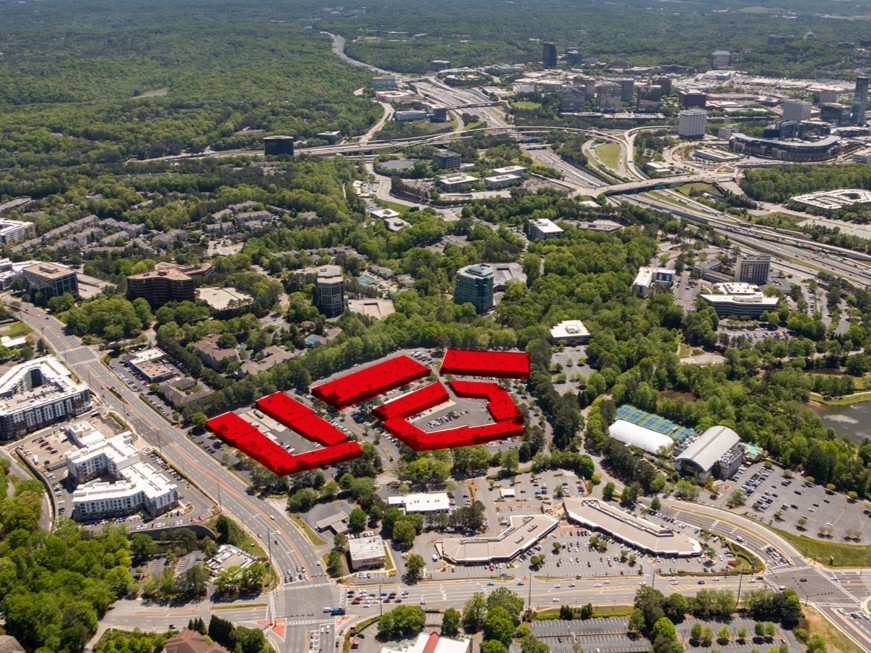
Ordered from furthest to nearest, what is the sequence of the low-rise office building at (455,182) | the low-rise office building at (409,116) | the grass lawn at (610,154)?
the low-rise office building at (409,116)
the grass lawn at (610,154)
the low-rise office building at (455,182)

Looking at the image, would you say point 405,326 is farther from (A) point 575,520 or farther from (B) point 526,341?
(A) point 575,520

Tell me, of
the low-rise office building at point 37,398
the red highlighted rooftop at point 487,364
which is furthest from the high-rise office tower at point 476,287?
the low-rise office building at point 37,398

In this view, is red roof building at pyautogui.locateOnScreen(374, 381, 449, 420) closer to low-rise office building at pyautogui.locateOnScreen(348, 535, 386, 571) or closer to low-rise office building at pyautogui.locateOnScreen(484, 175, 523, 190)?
low-rise office building at pyautogui.locateOnScreen(348, 535, 386, 571)

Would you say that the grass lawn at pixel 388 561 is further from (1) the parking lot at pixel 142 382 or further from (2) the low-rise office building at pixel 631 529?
(1) the parking lot at pixel 142 382

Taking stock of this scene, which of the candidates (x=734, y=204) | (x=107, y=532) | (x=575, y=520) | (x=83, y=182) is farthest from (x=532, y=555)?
(x=83, y=182)

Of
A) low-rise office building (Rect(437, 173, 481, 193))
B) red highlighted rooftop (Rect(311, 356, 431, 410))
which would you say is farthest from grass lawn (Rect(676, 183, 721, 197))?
red highlighted rooftop (Rect(311, 356, 431, 410))
